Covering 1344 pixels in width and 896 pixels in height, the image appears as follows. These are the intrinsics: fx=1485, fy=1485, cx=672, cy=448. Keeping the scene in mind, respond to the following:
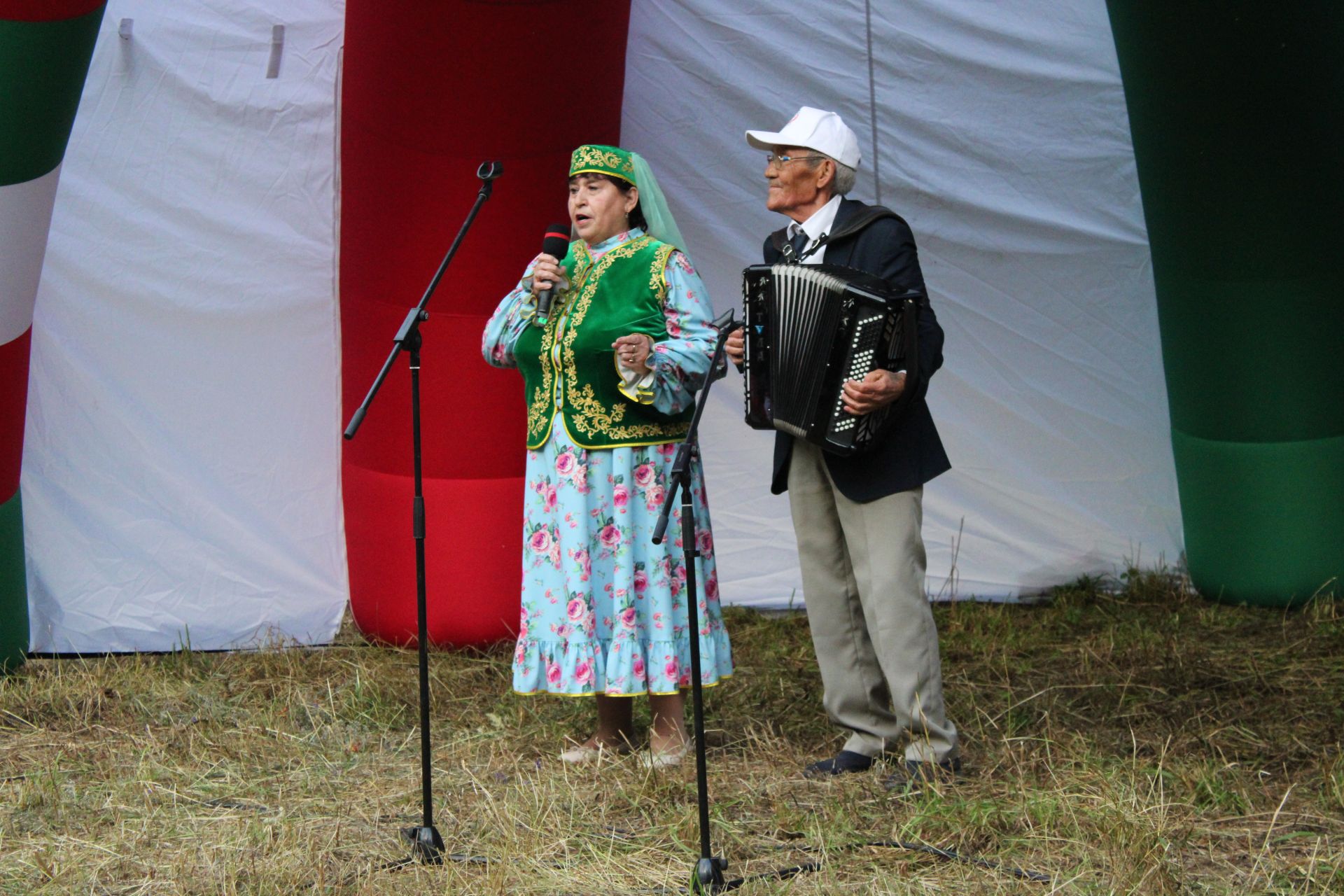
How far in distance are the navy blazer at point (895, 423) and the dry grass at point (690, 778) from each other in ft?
2.32

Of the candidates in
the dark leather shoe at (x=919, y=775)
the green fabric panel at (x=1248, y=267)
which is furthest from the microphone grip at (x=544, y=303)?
the green fabric panel at (x=1248, y=267)

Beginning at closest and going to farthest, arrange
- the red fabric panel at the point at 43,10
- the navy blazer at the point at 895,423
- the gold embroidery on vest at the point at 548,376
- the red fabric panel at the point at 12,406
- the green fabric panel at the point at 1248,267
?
1. the navy blazer at the point at 895,423
2. the gold embroidery on vest at the point at 548,376
3. the red fabric panel at the point at 43,10
4. the red fabric panel at the point at 12,406
5. the green fabric panel at the point at 1248,267

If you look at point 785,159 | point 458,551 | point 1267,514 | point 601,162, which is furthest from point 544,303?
point 1267,514

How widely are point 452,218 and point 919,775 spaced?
7.51 ft

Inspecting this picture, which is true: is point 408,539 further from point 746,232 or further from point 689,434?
point 689,434

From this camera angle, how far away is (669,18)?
5.54m

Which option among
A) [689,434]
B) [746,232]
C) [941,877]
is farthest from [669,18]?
[941,877]

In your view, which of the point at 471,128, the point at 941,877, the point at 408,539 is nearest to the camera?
the point at 941,877

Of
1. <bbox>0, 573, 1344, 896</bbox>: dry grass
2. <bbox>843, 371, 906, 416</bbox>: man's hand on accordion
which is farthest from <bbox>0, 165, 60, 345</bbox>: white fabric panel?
<bbox>843, 371, 906, 416</bbox>: man's hand on accordion

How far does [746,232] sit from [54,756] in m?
3.02

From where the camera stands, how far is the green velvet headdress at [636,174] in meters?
3.68

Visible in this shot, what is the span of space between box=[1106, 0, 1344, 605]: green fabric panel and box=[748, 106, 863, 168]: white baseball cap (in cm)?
178

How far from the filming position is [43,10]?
13.4ft

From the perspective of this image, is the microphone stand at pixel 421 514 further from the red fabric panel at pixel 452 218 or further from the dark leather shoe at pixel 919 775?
the red fabric panel at pixel 452 218
